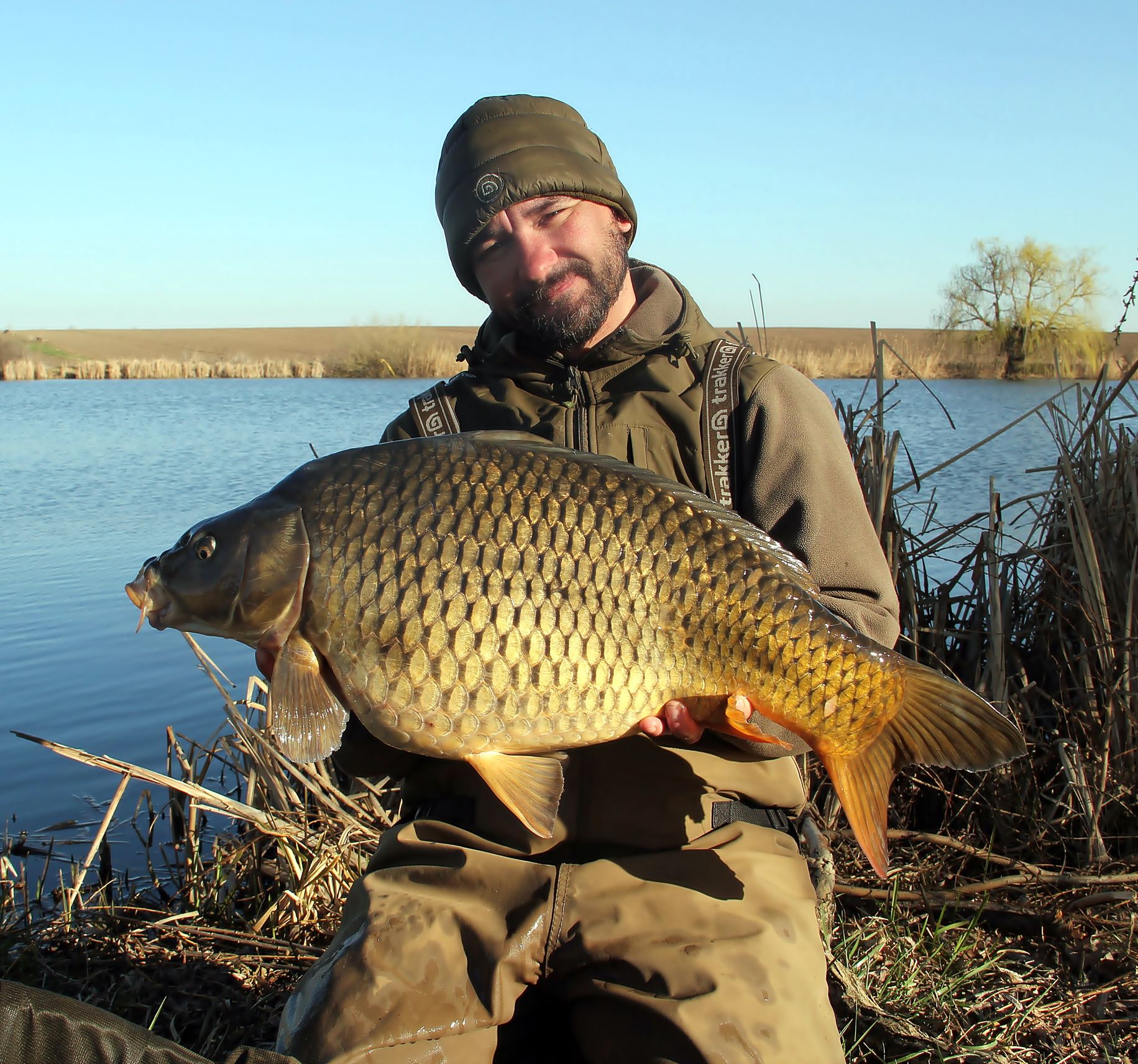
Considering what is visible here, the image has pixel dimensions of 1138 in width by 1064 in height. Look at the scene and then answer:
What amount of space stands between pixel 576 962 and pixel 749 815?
1.49ft

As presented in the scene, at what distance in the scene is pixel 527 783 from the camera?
1.80 meters

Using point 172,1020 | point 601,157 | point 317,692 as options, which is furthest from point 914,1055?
point 601,157

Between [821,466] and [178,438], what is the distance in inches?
544

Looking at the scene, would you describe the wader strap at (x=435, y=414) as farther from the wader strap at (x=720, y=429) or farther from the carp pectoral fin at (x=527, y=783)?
the carp pectoral fin at (x=527, y=783)

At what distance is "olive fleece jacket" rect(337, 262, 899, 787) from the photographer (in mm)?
2109

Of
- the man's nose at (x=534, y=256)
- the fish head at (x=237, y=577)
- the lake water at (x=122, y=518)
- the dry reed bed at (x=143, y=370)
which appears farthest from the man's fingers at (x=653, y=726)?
→ the dry reed bed at (x=143, y=370)

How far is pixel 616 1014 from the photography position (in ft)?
5.79

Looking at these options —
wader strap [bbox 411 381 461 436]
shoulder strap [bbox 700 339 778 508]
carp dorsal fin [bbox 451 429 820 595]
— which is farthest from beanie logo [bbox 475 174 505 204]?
carp dorsal fin [bbox 451 429 820 595]

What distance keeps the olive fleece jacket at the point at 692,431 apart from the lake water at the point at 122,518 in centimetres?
139

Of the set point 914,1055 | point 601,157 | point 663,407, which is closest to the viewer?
point 914,1055

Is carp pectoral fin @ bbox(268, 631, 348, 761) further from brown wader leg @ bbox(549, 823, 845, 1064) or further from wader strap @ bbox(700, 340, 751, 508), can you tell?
wader strap @ bbox(700, 340, 751, 508)

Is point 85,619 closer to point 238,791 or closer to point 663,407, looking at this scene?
point 238,791

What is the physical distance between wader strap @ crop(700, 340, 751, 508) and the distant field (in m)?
1.08

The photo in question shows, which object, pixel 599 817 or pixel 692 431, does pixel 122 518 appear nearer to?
pixel 692 431
